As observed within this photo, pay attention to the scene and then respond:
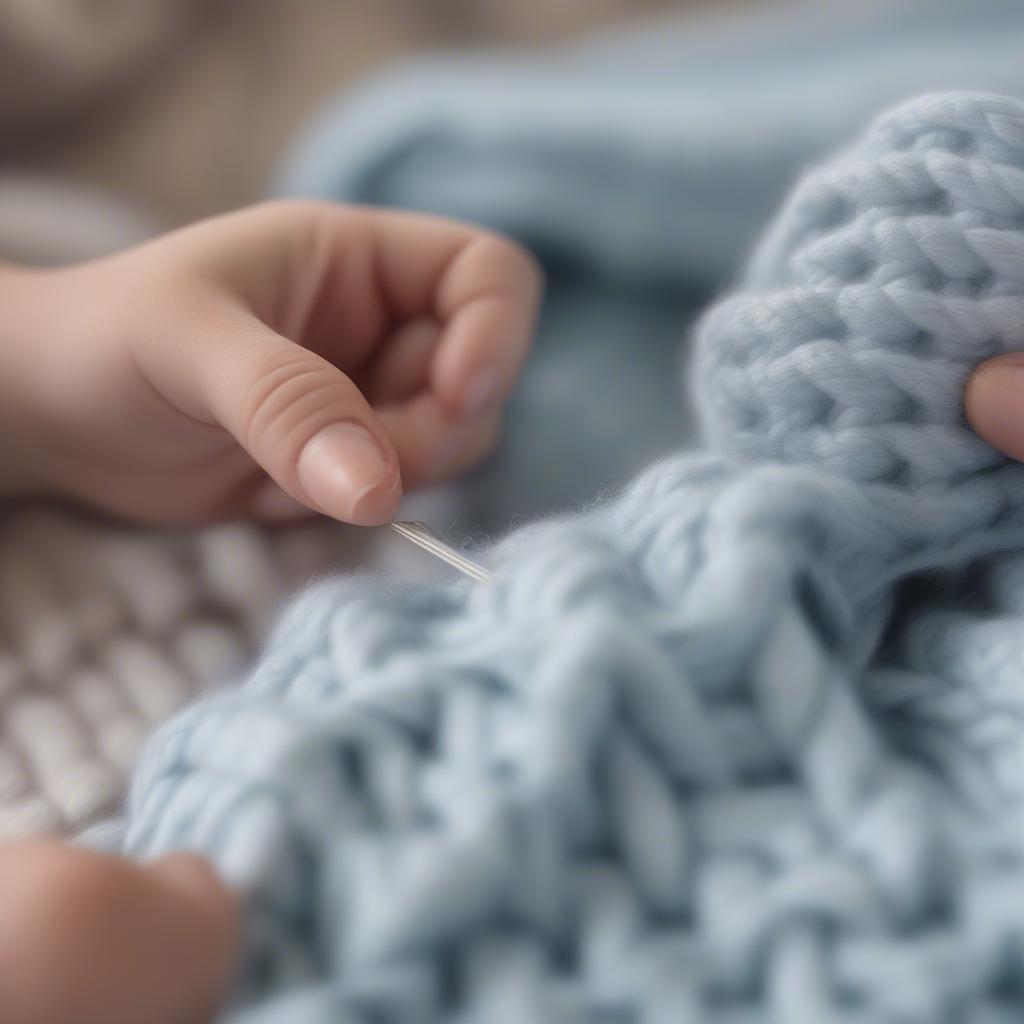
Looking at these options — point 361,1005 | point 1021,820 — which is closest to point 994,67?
point 1021,820

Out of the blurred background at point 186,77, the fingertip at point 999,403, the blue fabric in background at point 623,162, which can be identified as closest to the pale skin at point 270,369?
the fingertip at point 999,403

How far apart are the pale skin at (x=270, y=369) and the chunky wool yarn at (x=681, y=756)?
3 centimetres

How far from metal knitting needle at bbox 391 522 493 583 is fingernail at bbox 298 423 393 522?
0.04m

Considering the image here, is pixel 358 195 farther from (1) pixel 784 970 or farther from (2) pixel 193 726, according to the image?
(1) pixel 784 970

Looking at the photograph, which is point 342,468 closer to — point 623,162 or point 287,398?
point 287,398

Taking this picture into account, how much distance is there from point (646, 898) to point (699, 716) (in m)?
0.05

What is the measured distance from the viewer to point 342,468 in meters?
0.44

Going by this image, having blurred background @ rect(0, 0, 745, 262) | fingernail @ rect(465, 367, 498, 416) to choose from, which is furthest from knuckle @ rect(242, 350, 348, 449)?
blurred background @ rect(0, 0, 745, 262)

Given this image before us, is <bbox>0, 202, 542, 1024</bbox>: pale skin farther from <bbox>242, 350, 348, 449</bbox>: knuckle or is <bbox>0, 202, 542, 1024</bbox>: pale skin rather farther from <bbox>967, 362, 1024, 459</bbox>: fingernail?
<bbox>967, 362, 1024, 459</bbox>: fingernail

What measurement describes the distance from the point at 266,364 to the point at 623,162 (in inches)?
18.1

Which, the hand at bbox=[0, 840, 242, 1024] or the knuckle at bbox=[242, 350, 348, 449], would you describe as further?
the knuckle at bbox=[242, 350, 348, 449]

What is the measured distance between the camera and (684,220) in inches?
33.7

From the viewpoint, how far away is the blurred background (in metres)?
0.92

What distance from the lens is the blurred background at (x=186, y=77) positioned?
92 centimetres
